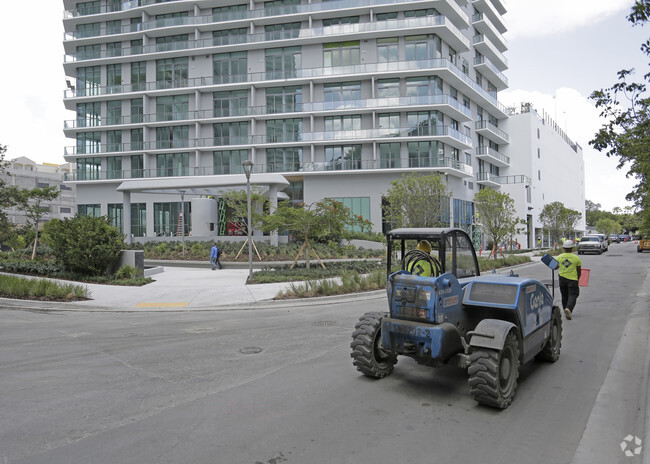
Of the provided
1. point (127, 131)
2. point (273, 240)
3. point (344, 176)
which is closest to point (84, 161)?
point (127, 131)

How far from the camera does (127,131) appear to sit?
162ft

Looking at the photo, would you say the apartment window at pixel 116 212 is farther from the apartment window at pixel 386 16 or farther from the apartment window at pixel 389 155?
the apartment window at pixel 386 16

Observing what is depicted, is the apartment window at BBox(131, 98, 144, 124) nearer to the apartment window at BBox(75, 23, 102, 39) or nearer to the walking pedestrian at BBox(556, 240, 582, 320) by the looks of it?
the apartment window at BBox(75, 23, 102, 39)

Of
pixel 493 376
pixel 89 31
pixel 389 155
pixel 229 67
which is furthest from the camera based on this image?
pixel 89 31

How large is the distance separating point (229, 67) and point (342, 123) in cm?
1457

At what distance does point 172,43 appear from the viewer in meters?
47.3

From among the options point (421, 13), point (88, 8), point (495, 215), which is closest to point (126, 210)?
point (495, 215)

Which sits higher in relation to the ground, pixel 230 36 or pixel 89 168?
pixel 230 36

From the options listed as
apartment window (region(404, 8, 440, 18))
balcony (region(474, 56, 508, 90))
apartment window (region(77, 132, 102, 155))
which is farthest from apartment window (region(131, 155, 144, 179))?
balcony (region(474, 56, 508, 90))

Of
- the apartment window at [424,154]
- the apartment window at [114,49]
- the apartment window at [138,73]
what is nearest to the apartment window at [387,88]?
the apartment window at [424,154]

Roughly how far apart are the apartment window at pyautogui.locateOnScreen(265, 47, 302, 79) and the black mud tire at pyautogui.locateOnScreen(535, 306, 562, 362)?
42877mm

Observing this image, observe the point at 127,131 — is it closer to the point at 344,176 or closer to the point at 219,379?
the point at 344,176

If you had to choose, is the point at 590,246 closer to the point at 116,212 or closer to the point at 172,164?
the point at 172,164

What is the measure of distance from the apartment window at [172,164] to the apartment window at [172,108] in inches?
166
